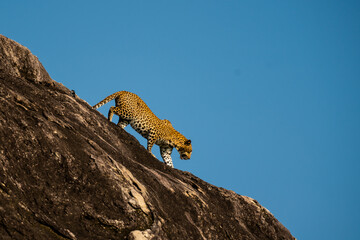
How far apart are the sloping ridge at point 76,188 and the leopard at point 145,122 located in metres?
6.25

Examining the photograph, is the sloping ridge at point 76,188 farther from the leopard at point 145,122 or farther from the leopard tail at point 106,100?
the leopard at point 145,122

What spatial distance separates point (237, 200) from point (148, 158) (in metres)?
3.29

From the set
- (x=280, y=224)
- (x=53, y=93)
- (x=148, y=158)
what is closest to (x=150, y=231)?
(x=148, y=158)

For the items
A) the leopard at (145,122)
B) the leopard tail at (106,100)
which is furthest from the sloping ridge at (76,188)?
the leopard at (145,122)

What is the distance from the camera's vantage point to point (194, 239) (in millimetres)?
12078

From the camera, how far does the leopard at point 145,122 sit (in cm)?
2131

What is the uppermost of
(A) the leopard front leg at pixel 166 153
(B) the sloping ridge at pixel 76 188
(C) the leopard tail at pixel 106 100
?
(A) the leopard front leg at pixel 166 153

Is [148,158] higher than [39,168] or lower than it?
higher

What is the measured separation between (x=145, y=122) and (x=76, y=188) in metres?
11.7

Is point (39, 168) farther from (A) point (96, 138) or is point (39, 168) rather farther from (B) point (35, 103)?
(A) point (96, 138)

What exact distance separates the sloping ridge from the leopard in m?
6.25

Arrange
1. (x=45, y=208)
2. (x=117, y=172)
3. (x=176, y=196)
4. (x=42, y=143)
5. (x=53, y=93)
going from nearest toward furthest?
(x=45, y=208) → (x=42, y=143) → (x=117, y=172) → (x=176, y=196) → (x=53, y=93)

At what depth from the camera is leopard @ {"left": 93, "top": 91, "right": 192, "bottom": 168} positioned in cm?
2131

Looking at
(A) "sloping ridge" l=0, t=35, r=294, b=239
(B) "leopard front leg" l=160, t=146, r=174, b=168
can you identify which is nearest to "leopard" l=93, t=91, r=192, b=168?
(B) "leopard front leg" l=160, t=146, r=174, b=168
